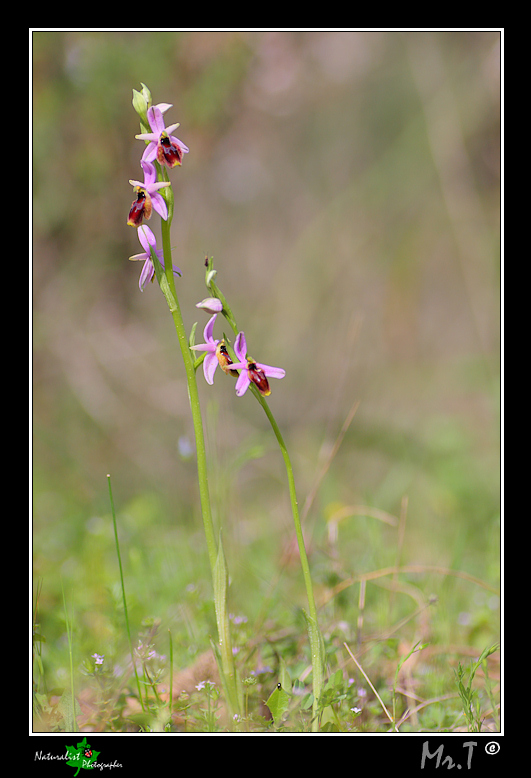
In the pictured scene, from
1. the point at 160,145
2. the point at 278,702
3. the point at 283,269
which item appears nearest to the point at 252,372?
the point at 160,145

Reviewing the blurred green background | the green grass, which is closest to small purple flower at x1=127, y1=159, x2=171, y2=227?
the green grass

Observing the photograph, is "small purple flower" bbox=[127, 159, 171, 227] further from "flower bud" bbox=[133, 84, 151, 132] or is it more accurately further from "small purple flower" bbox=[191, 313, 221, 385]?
"small purple flower" bbox=[191, 313, 221, 385]

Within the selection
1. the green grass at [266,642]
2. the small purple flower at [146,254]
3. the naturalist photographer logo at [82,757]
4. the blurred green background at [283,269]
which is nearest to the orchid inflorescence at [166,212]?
the small purple flower at [146,254]

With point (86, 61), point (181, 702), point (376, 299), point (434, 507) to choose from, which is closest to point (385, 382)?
point (376, 299)

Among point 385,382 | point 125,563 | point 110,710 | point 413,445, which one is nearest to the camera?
point 110,710

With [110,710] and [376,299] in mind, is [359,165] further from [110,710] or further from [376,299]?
[110,710]

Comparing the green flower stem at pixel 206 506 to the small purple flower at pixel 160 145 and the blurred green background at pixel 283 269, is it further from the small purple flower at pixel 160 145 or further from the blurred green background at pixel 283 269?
the blurred green background at pixel 283 269

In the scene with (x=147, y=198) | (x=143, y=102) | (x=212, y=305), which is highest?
(x=143, y=102)

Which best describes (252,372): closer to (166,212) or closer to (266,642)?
(166,212)
